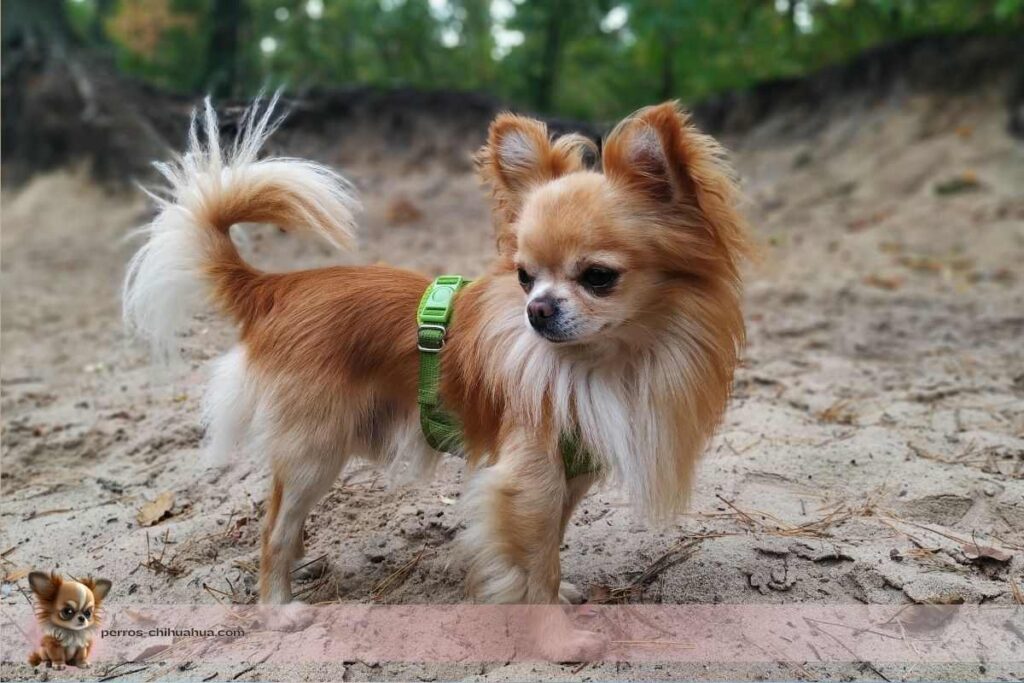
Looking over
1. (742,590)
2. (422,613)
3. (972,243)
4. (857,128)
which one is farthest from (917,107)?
(422,613)

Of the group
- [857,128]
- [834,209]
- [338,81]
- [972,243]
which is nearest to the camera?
[972,243]

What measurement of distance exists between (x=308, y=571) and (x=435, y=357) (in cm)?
103

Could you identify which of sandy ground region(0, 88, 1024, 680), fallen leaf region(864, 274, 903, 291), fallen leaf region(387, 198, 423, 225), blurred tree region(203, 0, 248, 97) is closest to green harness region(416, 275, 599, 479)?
sandy ground region(0, 88, 1024, 680)

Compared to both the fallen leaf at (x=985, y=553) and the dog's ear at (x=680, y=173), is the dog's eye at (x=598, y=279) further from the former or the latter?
the fallen leaf at (x=985, y=553)

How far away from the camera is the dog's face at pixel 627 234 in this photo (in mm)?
2412

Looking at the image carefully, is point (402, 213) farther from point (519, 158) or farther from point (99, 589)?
point (99, 589)

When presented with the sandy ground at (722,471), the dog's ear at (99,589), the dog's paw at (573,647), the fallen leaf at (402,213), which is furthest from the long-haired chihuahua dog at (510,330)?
the fallen leaf at (402,213)

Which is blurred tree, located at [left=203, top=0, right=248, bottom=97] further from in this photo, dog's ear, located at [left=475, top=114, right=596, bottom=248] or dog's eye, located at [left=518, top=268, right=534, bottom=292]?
→ dog's eye, located at [left=518, top=268, right=534, bottom=292]

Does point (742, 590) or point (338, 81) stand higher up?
point (338, 81)

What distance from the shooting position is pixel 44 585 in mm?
2504

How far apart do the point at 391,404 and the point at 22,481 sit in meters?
2.00

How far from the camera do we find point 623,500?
341 centimetres

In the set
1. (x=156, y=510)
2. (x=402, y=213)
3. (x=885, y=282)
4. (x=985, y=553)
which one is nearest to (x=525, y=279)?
(x=985, y=553)

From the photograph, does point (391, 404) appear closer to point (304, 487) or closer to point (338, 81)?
point (304, 487)
